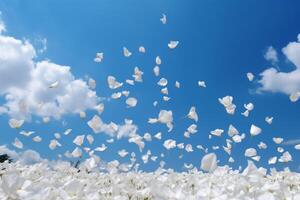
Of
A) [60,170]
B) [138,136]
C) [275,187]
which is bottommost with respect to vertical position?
[275,187]

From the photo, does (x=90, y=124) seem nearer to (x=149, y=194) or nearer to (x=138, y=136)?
(x=138, y=136)

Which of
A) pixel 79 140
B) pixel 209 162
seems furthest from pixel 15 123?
pixel 209 162

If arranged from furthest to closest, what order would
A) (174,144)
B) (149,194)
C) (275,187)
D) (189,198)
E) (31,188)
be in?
(174,144) → (149,194) → (275,187) → (189,198) → (31,188)

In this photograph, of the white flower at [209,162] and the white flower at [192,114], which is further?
the white flower at [192,114]

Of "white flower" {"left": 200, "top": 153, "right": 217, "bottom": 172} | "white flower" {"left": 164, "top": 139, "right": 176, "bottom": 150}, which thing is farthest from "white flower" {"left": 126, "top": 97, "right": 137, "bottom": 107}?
"white flower" {"left": 200, "top": 153, "right": 217, "bottom": 172}

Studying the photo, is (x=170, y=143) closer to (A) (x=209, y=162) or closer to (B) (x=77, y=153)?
(B) (x=77, y=153)

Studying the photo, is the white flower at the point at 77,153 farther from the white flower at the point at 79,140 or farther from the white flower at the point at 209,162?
the white flower at the point at 209,162

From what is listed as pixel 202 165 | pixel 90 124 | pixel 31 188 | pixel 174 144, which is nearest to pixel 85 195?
pixel 31 188

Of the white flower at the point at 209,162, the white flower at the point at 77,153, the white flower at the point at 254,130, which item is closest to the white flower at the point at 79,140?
the white flower at the point at 77,153

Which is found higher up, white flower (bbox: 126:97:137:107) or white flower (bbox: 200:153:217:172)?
white flower (bbox: 126:97:137:107)

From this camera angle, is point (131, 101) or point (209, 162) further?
point (131, 101)

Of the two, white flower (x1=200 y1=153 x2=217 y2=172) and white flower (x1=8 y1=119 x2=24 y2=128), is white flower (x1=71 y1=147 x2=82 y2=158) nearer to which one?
white flower (x1=8 y1=119 x2=24 y2=128)
